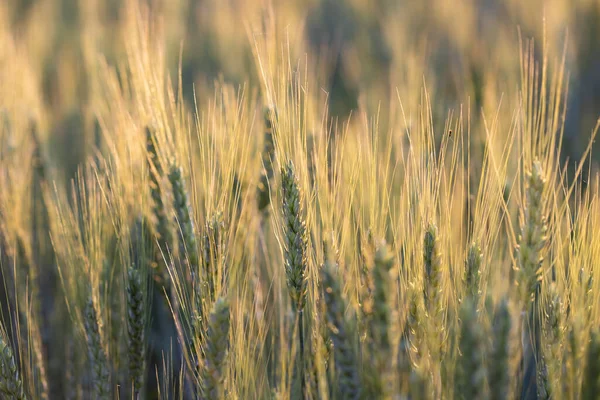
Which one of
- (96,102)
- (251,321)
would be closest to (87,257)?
(251,321)

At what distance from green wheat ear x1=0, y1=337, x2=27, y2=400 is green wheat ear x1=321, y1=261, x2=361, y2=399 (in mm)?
891

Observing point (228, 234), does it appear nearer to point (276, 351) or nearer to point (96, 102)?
point (276, 351)

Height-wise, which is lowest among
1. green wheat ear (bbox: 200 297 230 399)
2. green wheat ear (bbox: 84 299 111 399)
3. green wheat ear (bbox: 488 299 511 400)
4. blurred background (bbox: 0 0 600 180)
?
green wheat ear (bbox: 84 299 111 399)

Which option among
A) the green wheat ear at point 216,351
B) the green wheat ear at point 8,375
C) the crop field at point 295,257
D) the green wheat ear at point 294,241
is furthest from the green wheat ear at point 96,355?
the green wheat ear at point 294,241

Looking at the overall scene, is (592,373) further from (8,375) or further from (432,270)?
(8,375)

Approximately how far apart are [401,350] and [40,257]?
1927 mm

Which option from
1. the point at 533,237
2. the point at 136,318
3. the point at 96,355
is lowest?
the point at 96,355

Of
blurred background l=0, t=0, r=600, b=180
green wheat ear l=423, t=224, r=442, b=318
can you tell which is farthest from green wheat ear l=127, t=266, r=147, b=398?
blurred background l=0, t=0, r=600, b=180

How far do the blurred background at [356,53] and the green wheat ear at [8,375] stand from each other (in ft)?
5.60

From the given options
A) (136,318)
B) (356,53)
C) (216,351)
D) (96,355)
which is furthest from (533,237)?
(356,53)

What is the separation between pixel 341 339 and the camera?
4.63ft

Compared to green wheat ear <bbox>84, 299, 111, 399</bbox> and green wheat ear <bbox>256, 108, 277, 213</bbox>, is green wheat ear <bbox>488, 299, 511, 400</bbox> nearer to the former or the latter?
green wheat ear <bbox>256, 108, 277, 213</bbox>

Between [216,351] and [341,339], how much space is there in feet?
1.04

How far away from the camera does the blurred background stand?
3420mm
